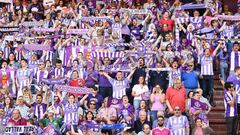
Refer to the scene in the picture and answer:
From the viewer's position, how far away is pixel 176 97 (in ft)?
63.4

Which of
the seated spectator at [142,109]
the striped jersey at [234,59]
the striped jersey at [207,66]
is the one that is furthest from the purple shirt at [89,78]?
the striped jersey at [234,59]

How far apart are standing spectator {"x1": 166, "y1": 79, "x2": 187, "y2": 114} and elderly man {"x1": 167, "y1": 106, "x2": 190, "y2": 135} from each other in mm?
783

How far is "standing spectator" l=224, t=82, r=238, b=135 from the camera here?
18.9 meters

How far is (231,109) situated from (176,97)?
1421 mm

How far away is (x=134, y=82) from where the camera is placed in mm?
20703

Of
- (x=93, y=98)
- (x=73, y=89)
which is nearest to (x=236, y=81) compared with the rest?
(x=93, y=98)

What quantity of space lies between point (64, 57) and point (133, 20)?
2.76 meters

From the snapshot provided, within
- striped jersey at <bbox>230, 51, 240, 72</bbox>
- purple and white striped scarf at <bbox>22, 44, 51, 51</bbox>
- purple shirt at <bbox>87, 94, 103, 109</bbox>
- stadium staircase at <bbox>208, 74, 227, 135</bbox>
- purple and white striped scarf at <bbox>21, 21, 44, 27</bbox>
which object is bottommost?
stadium staircase at <bbox>208, 74, 227, 135</bbox>

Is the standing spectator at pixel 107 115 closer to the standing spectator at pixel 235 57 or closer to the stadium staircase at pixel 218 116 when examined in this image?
the stadium staircase at pixel 218 116

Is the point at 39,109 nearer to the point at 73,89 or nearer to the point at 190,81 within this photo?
the point at 73,89

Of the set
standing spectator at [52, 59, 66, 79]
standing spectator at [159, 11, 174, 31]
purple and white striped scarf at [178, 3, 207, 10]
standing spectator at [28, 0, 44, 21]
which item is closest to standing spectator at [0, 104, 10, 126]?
standing spectator at [52, 59, 66, 79]

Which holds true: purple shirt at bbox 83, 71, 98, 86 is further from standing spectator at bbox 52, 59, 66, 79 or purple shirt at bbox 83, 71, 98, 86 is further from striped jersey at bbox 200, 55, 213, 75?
striped jersey at bbox 200, 55, 213, 75

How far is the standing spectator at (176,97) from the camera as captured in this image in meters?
19.3

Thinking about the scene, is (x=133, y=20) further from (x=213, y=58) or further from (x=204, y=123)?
(x=204, y=123)
